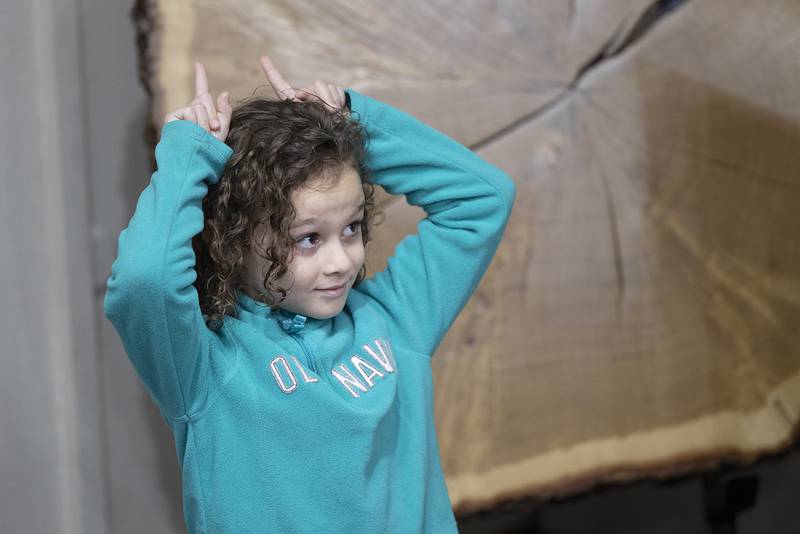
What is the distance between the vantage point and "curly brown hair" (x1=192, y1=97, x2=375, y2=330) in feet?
2.12

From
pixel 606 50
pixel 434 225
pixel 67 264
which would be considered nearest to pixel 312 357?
pixel 434 225

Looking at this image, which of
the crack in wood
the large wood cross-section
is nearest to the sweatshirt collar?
the large wood cross-section

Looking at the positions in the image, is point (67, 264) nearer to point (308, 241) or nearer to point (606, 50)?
point (308, 241)

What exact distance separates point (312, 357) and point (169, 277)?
0.43ft

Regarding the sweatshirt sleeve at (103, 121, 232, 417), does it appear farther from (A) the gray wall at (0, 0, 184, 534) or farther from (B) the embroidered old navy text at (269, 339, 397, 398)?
(A) the gray wall at (0, 0, 184, 534)

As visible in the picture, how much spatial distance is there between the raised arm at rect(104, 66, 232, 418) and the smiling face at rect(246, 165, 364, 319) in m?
0.06

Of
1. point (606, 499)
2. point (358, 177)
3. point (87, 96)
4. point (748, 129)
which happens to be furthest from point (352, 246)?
point (606, 499)

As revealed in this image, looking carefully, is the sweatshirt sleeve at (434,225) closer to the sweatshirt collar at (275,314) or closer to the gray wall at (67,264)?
the sweatshirt collar at (275,314)

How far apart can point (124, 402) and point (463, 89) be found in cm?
52

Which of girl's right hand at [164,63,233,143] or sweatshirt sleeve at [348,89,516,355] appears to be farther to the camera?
sweatshirt sleeve at [348,89,516,355]

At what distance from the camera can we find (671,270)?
1212mm

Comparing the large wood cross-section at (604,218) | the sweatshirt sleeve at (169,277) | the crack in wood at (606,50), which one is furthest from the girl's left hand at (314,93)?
the crack in wood at (606,50)

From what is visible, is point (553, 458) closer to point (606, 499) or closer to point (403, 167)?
point (606, 499)

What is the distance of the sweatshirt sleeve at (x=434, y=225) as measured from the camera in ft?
2.51
